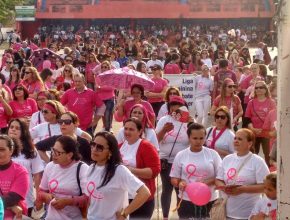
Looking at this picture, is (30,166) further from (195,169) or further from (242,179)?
(242,179)

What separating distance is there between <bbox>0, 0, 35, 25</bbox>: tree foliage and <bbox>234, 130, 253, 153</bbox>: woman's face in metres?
50.5

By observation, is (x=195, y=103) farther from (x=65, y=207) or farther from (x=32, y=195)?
(x=65, y=207)

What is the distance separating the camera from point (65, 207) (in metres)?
5.76

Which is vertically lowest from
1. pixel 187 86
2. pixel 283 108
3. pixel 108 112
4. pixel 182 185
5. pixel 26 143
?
pixel 108 112

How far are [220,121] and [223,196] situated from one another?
1.29m

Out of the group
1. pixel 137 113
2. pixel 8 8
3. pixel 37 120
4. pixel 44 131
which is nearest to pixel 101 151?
pixel 137 113

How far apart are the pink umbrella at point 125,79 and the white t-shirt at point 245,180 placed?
16.2 feet

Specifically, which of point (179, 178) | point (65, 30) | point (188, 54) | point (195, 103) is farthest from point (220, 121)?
point (65, 30)

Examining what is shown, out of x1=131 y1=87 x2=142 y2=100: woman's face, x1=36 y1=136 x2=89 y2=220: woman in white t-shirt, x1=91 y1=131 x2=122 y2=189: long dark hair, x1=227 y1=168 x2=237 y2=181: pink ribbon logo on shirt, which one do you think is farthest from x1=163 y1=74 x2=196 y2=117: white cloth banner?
x1=91 y1=131 x2=122 y2=189: long dark hair

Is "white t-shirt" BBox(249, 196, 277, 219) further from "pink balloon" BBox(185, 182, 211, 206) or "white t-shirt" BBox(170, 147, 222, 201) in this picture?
"white t-shirt" BBox(170, 147, 222, 201)

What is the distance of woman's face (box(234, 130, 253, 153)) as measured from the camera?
6.48 m

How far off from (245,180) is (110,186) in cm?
153

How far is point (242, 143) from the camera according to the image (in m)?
6.50

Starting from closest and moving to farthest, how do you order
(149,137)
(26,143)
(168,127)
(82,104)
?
(26,143) → (149,137) → (168,127) → (82,104)
